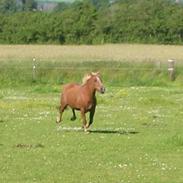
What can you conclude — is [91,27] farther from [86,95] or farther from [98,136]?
[98,136]

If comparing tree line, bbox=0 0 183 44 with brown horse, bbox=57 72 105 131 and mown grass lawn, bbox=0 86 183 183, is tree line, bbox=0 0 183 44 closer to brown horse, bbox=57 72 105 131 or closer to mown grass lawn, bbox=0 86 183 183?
mown grass lawn, bbox=0 86 183 183

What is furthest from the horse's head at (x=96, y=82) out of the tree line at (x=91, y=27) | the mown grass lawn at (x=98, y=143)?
the tree line at (x=91, y=27)

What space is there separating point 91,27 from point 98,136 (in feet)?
189

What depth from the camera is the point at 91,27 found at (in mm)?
76562

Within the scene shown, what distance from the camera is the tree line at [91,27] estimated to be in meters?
76.1

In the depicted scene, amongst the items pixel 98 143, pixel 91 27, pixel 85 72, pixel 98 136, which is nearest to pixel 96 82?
pixel 98 136

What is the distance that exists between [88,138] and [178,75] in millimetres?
22932

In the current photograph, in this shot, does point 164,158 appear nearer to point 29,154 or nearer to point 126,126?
point 29,154

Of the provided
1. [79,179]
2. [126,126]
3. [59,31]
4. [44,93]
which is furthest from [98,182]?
[59,31]

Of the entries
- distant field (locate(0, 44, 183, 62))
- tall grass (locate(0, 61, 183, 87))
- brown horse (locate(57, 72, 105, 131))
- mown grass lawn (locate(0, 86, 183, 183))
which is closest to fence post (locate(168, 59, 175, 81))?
tall grass (locate(0, 61, 183, 87))

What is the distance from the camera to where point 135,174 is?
13828 mm

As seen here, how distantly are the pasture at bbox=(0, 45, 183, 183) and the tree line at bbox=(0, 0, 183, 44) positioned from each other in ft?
119

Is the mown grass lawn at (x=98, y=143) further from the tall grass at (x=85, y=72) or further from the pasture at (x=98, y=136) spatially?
the tall grass at (x=85, y=72)

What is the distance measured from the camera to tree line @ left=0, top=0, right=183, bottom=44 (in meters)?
76.1
